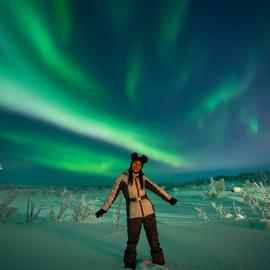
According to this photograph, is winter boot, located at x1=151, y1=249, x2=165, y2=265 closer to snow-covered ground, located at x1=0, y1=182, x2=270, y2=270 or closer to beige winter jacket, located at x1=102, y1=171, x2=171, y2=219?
snow-covered ground, located at x1=0, y1=182, x2=270, y2=270

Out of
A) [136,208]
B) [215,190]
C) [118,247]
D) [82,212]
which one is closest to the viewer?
[136,208]

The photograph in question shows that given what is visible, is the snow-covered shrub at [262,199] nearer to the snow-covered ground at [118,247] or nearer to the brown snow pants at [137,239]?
the snow-covered ground at [118,247]

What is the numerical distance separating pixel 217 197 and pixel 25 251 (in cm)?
1582

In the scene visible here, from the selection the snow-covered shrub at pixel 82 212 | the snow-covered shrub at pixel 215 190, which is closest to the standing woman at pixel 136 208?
the snow-covered shrub at pixel 82 212

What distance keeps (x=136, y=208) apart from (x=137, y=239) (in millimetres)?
435

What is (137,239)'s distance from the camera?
14.8ft

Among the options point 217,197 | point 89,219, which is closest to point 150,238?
point 89,219

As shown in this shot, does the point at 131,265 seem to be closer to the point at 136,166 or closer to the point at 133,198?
the point at 133,198

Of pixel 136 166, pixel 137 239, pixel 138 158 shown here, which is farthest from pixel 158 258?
pixel 138 158

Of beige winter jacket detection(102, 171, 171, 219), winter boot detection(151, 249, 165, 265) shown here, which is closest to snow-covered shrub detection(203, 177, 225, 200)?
beige winter jacket detection(102, 171, 171, 219)

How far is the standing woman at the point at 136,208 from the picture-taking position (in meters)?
4.39

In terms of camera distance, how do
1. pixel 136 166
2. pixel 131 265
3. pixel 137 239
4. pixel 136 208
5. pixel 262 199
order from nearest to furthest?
1. pixel 131 265
2. pixel 137 239
3. pixel 136 208
4. pixel 136 166
5. pixel 262 199

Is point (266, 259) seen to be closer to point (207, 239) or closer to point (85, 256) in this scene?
point (207, 239)

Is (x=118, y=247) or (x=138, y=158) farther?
(x=118, y=247)
